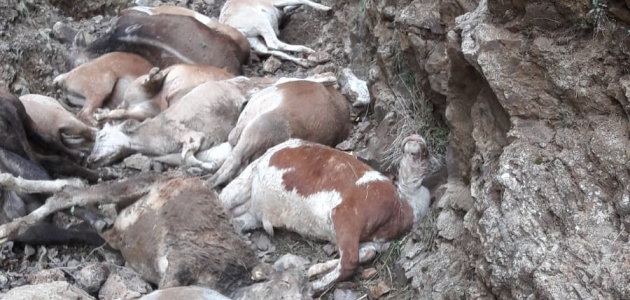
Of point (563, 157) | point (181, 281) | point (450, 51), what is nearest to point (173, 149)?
point (181, 281)

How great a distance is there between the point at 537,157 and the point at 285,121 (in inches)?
107

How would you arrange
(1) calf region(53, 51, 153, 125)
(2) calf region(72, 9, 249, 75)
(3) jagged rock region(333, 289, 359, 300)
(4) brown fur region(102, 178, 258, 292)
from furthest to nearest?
(2) calf region(72, 9, 249, 75)
(1) calf region(53, 51, 153, 125)
(3) jagged rock region(333, 289, 359, 300)
(4) brown fur region(102, 178, 258, 292)

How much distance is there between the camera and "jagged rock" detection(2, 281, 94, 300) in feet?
13.3

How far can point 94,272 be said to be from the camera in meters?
4.79

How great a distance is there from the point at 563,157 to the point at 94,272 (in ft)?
9.38

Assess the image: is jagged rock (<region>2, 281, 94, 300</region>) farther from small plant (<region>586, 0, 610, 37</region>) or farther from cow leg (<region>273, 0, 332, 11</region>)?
cow leg (<region>273, 0, 332, 11</region>)

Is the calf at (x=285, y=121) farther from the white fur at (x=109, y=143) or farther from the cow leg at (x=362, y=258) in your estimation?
the cow leg at (x=362, y=258)

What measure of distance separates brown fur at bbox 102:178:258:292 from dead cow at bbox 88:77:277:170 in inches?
54.3

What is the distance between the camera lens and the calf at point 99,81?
7262 mm

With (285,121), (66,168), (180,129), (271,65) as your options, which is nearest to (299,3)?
(271,65)

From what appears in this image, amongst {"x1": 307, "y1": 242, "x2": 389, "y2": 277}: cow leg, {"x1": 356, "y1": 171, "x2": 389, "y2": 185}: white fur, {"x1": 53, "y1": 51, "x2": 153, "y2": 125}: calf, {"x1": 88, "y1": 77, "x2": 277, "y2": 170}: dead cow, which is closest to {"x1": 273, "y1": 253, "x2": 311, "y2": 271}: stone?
{"x1": 307, "y1": 242, "x2": 389, "y2": 277}: cow leg

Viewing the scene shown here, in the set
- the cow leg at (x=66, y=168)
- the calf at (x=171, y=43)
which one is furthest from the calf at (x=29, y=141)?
the calf at (x=171, y=43)

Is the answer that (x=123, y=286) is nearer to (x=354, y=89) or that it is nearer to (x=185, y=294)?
(x=185, y=294)

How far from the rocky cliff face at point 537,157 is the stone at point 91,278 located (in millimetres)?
1840
